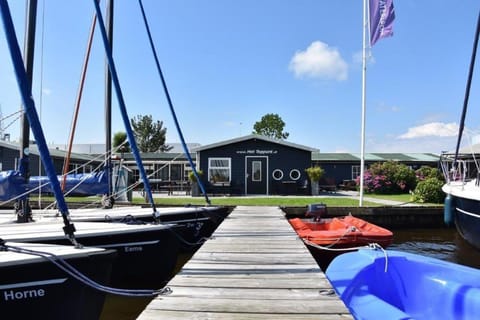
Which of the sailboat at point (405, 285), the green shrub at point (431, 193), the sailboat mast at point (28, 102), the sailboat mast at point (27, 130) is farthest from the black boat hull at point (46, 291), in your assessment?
the green shrub at point (431, 193)

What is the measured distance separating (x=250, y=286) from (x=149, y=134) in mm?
52388

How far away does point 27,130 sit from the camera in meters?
7.02

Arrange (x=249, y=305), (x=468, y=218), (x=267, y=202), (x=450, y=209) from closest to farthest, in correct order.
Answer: (x=249, y=305)
(x=468, y=218)
(x=450, y=209)
(x=267, y=202)

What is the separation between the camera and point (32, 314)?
354 cm

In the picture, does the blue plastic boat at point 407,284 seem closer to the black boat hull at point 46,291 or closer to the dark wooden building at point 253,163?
the black boat hull at point 46,291

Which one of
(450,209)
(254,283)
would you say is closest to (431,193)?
(450,209)

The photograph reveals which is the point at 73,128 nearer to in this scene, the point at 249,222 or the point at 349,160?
the point at 249,222

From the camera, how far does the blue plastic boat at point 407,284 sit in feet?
14.3

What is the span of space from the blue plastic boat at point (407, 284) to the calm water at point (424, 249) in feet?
10.1

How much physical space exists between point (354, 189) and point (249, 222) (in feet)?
60.7

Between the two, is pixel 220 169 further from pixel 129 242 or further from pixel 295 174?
pixel 129 242

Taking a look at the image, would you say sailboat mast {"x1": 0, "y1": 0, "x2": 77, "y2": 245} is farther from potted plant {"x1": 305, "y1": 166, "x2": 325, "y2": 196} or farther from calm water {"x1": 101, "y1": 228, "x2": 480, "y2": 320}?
potted plant {"x1": 305, "y1": 166, "x2": 325, "y2": 196}

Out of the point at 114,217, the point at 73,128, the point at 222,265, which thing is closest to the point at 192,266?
the point at 222,265

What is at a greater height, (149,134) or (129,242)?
(149,134)
